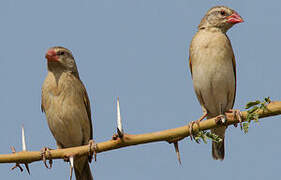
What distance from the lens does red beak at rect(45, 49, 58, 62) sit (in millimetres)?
6618

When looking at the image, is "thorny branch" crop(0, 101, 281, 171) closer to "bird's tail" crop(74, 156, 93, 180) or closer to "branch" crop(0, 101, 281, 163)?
"branch" crop(0, 101, 281, 163)

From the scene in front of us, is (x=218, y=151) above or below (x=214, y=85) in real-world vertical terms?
below

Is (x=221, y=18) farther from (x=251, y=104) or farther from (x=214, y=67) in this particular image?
(x=251, y=104)

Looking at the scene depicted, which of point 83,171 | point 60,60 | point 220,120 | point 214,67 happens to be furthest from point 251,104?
point 60,60

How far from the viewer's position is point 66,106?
655 cm

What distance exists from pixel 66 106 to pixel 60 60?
82cm

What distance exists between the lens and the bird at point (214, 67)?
611 cm

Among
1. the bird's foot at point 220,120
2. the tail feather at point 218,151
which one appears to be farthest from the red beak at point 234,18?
the bird's foot at point 220,120

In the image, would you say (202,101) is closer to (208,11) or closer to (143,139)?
(208,11)

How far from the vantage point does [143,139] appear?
3.36 meters

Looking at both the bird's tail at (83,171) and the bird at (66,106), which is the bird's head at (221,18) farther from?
the bird's tail at (83,171)

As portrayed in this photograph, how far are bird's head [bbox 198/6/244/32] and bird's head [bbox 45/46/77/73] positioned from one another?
7.33 ft

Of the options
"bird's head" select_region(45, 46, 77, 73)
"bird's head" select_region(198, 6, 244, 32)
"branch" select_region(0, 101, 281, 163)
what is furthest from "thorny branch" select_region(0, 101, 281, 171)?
"bird's head" select_region(198, 6, 244, 32)

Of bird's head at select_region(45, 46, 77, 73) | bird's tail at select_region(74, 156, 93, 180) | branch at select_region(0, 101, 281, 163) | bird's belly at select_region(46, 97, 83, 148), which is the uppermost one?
bird's head at select_region(45, 46, 77, 73)
